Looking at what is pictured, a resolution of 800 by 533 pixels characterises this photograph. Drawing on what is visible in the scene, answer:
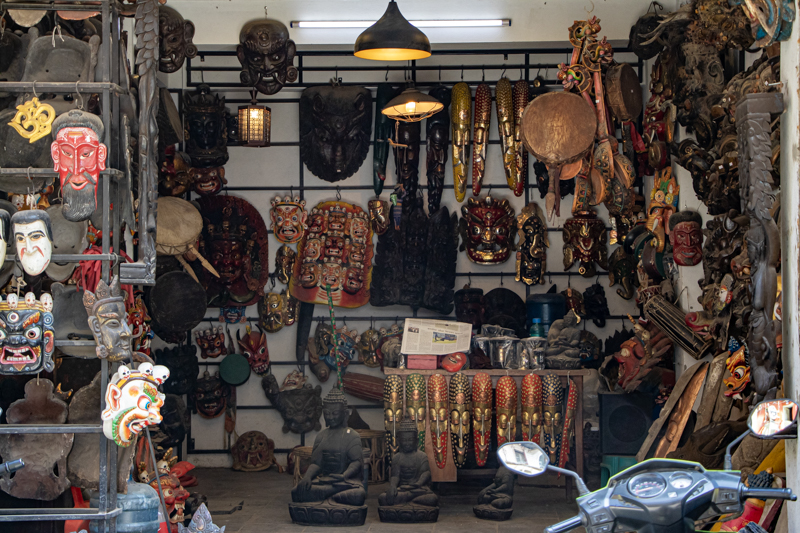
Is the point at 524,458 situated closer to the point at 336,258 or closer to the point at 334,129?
the point at 336,258

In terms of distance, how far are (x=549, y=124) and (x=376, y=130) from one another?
2591 millimetres

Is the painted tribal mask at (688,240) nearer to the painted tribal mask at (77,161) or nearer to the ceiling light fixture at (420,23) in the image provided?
the ceiling light fixture at (420,23)

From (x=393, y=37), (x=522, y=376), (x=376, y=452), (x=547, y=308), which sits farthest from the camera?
(x=547, y=308)

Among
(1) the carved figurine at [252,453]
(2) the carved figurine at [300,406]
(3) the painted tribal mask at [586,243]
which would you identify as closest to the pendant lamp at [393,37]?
(3) the painted tribal mask at [586,243]

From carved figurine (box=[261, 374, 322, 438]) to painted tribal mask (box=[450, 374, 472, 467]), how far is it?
1873 mm

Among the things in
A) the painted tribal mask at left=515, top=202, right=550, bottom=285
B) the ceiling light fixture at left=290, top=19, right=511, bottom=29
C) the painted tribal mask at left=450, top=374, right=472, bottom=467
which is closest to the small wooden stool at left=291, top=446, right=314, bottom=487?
the painted tribal mask at left=450, top=374, right=472, bottom=467

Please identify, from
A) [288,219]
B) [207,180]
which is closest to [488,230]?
[288,219]

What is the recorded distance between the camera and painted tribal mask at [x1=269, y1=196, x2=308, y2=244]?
7961 mm

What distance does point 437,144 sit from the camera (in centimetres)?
776

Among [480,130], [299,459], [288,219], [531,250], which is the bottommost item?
[299,459]

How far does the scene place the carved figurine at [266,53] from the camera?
22.7ft

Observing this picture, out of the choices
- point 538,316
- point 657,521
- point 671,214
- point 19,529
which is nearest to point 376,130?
point 538,316

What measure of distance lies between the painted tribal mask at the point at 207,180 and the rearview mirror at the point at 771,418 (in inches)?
236

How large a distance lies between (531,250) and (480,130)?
1190 millimetres
